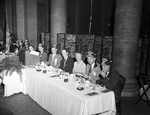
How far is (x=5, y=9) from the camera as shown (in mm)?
14859

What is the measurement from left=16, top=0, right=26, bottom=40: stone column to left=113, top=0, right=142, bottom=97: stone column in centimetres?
793

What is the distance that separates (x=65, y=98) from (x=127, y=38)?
3.16 m

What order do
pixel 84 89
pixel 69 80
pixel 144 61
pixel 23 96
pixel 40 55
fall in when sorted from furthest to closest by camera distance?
pixel 40 55 < pixel 144 61 < pixel 23 96 < pixel 69 80 < pixel 84 89

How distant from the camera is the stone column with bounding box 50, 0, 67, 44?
9008mm

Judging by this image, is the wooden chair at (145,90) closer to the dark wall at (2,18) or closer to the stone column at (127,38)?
the stone column at (127,38)

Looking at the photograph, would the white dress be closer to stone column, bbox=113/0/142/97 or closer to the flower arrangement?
the flower arrangement

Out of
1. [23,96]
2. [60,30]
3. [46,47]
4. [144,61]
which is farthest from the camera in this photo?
[46,47]

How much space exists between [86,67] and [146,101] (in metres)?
2.09

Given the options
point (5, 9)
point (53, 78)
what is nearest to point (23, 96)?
point (53, 78)

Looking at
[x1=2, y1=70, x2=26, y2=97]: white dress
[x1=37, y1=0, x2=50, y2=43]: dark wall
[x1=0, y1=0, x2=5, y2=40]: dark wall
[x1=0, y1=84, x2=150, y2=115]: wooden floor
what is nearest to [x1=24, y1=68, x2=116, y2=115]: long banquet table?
[x1=0, y1=84, x2=150, y2=115]: wooden floor

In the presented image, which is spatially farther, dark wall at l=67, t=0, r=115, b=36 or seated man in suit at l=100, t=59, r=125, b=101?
dark wall at l=67, t=0, r=115, b=36

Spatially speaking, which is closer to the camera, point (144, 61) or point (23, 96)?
point (23, 96)

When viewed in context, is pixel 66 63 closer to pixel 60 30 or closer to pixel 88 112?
pixel 88 112

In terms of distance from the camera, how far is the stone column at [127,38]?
5.73 m
